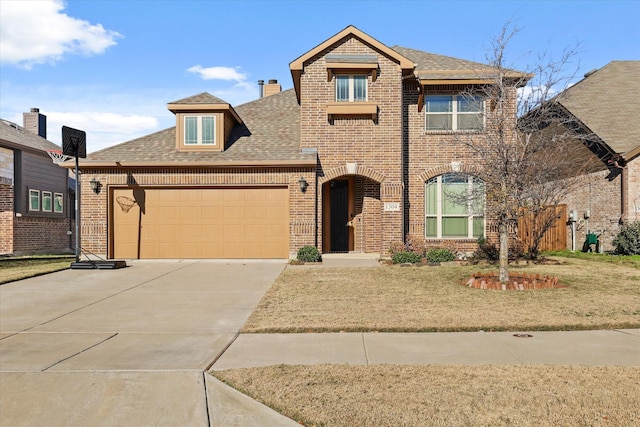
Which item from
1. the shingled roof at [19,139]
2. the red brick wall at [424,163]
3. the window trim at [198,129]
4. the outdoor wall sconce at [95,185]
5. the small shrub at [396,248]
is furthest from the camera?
the shingled roof at [19,139]

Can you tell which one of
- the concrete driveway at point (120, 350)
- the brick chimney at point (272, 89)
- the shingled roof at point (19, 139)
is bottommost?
the concrete driveway at point (120, 350)

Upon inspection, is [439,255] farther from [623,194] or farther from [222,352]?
[222,352]

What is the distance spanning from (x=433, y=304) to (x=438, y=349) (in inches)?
112

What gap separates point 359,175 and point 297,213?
2605 millimetres

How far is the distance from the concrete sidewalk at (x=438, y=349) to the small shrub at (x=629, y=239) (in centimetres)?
1176

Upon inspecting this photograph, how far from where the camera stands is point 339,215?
18.2 meters

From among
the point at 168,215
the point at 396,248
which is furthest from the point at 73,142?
the point at 396,248

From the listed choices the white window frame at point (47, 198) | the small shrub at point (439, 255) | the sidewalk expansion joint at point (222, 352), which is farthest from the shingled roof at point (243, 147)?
the sidewalk expansion joint at point (222, 352)

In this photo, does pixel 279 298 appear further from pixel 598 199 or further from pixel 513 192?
pixel 598 199

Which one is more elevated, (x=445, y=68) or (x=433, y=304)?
(x=445, y=68)

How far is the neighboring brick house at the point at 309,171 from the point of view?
16281 mm

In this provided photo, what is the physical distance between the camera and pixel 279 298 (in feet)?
30.7

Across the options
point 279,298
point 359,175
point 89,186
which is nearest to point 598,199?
point 359,175

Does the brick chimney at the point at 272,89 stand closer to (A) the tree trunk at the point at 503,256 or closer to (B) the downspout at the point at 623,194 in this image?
(B) the downspout at the point at 623,194
